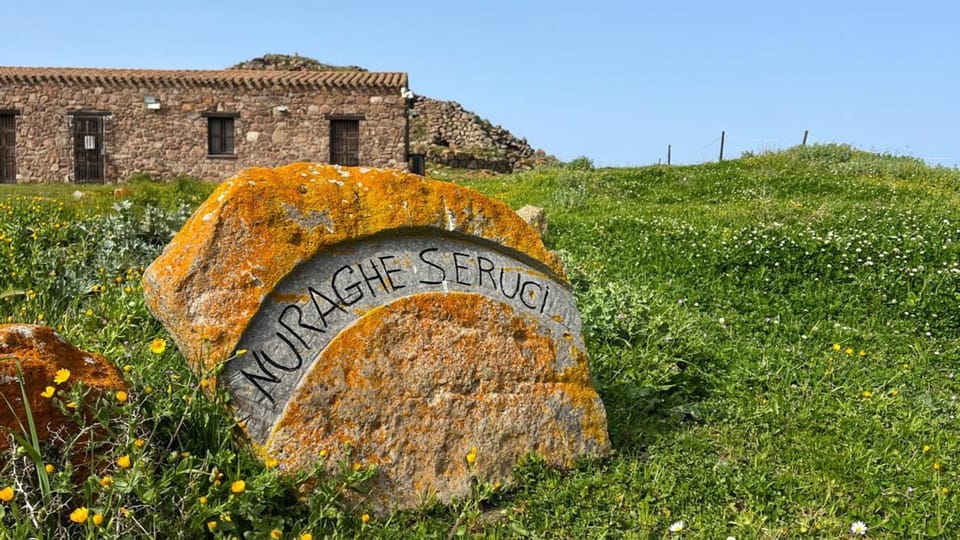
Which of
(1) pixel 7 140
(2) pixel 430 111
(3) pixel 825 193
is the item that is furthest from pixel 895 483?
(2) pixel 430 111

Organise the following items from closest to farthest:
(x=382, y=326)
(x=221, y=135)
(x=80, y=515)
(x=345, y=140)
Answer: (x=80, y=515) < (x=382, y=326) < (x=221, y=135) < (x=345, y=140)

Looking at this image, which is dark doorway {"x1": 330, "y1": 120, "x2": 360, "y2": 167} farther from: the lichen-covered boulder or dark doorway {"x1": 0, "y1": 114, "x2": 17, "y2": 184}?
the lichen-covered boulder

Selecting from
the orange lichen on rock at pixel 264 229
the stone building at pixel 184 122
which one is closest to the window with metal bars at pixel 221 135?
the stone building at pixel 184 122

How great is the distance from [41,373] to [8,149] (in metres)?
22.2

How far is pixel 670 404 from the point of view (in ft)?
13.5

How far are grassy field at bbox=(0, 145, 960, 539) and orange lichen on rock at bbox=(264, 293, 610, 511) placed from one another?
0.13m

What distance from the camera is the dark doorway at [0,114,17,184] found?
2069 centimetres

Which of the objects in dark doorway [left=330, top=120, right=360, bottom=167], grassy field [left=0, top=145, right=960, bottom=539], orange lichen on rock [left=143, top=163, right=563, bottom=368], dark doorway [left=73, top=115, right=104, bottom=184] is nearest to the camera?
grassy field [left=0, top=145, right=960, bottom=539]

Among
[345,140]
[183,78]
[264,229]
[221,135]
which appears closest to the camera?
[264,229]

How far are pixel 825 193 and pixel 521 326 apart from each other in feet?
37.8

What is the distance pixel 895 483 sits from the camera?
3.33 metres

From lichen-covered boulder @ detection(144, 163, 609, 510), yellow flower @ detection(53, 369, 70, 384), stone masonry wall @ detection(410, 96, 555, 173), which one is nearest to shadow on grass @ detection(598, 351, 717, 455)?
lichen-covered boulder @ detection(144, 163, 609, 510)

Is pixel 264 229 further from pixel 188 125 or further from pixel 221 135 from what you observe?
pixel 188 125

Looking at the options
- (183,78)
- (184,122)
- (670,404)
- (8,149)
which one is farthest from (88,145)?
(670,404)
